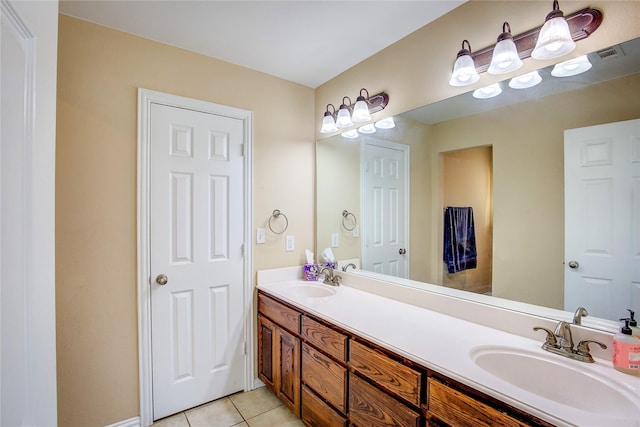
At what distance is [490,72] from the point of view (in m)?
1.44

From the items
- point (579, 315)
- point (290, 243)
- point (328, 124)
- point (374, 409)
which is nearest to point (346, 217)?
point (290, 243)

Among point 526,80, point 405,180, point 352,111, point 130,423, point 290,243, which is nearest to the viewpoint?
point 526,80

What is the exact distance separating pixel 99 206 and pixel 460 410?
2.03m

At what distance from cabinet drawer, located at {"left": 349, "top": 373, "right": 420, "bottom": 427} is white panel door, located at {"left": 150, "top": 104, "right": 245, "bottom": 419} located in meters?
1.13

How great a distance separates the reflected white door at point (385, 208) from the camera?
202cm

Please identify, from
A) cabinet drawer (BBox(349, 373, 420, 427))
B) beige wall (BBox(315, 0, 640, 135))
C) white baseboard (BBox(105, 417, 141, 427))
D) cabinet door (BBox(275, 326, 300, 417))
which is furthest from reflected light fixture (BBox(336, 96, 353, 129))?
white baseboard (BBox(105, 417, 141, 427))

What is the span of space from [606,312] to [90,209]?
2.52 metres

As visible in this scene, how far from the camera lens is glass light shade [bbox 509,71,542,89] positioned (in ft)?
4.42

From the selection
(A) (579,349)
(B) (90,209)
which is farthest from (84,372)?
(A) (579,349)

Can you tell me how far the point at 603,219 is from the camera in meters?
1.19

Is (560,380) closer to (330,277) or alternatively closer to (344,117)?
(330,277)

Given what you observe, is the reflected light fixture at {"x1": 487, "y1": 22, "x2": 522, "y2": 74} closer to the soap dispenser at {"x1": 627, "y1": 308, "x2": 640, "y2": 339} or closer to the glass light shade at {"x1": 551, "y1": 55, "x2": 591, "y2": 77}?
the glass light shade at {"x1": 551, "y1": 55, "x2": 591, "y2": 77}

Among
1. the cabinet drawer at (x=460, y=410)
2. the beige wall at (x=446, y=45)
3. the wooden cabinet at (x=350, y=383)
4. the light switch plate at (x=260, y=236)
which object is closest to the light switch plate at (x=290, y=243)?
the light switch plate at (x=260, y=236)

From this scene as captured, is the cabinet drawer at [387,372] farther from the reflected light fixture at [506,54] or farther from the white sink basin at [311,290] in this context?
the reflected light fixture at [506,54]
